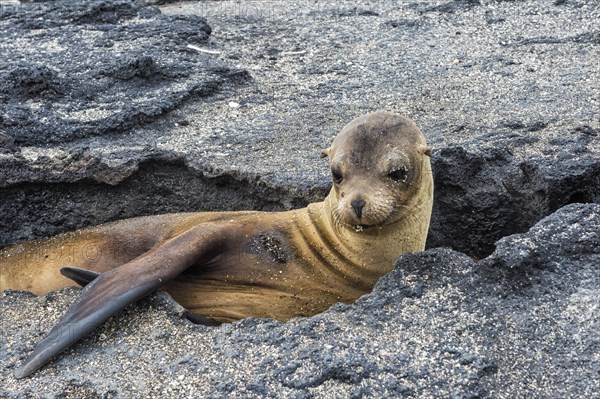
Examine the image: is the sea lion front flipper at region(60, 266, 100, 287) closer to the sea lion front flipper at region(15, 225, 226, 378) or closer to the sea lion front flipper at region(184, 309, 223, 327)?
the sea lion front flipper at region(15, 225, 226, 378)

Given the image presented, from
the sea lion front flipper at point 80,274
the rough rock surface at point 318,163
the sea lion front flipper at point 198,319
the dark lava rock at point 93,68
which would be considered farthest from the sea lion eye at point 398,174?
the dark lava rock at point 93,68

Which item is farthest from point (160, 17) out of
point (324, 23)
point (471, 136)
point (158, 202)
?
point (471, 136)

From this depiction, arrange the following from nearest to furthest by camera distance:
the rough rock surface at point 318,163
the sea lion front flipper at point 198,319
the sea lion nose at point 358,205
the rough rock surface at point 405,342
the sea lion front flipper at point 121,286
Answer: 1. the rough rock surface at point 405,342
2. the rough rock surface at point 318,163
3. the sea lion front flipper at point 121,286
4. the sea lion front flipper at point 198,319
5. the sea lion nose at point 358,205

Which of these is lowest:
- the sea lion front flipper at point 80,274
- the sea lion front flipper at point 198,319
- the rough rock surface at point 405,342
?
the sea lion front flipper at point 198,319

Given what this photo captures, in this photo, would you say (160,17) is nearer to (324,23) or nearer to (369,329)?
(324,23)

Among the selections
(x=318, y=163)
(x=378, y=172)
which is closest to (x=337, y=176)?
(x=378, y=172)

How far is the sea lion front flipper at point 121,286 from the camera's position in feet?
12.8

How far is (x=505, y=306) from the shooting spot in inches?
149

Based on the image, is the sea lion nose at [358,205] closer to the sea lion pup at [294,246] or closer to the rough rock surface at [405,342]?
the sea lion pup at [294,246]

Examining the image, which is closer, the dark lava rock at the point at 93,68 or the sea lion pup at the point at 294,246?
the sea lion pup at the point at 294,246

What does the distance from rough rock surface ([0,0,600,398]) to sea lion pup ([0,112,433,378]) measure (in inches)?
14.0

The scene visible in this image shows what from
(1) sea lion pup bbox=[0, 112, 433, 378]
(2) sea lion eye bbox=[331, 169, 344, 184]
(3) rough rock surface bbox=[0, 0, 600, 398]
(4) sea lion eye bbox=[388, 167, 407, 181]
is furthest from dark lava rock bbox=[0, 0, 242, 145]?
(4) sea lion eye bbox=[388, 167, 407, 181]

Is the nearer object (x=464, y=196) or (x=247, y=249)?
(x=247, y=249)

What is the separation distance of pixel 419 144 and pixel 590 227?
110 centimetres
